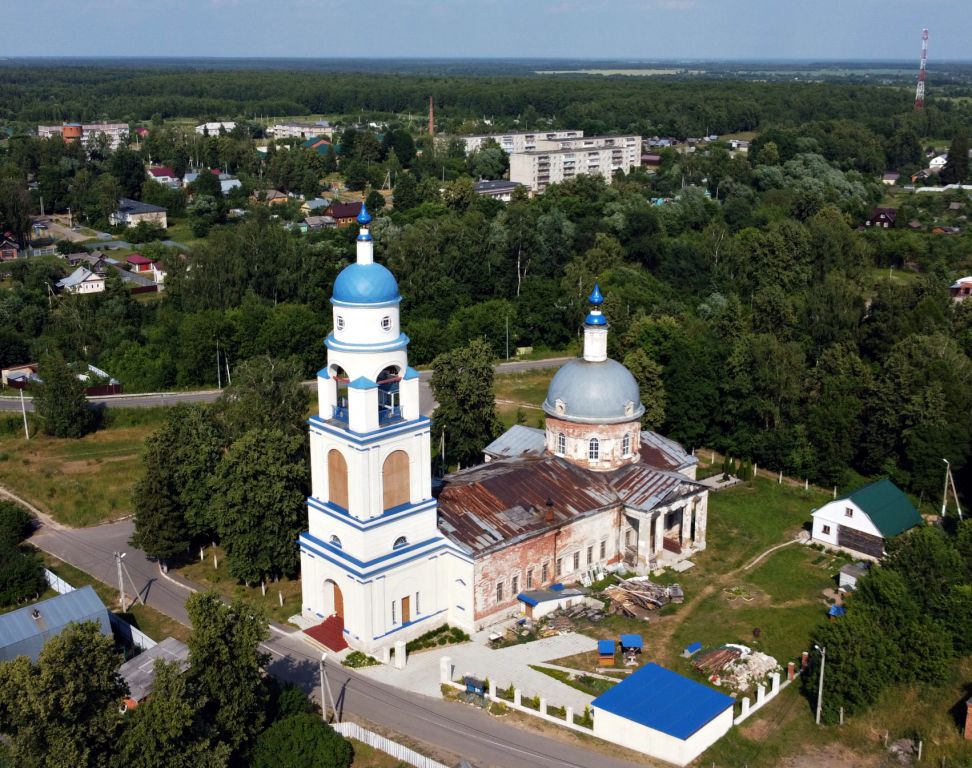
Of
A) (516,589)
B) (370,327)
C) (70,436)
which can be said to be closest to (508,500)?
(516,589)

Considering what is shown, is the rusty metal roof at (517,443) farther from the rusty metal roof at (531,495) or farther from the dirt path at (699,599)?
the dirt path at (699,599)

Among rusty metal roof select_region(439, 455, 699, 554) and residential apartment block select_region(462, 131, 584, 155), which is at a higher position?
residential apartment block select_region(462, 131, 584, 155)

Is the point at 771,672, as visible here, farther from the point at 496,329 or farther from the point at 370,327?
the point at 496,329

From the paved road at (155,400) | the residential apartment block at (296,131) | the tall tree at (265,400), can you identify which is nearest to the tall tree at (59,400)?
the paved road at (155,400)

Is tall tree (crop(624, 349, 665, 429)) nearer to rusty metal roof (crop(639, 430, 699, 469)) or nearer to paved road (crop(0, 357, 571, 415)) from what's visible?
rusty metal roof (crop(639, 430, 699, 469))

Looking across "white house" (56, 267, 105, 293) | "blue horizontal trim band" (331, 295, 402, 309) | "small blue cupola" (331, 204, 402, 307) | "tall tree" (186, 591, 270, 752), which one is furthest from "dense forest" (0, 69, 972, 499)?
"tall tree" (186, 591, 270, 752)

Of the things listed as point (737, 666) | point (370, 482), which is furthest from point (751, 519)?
point (370, 482)

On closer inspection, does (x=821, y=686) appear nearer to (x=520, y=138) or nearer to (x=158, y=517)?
(x=158, y=517)
